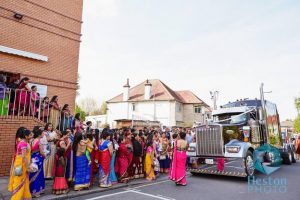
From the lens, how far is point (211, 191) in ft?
24.2

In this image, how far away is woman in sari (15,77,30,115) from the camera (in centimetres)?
877

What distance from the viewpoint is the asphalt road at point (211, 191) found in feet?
21.8

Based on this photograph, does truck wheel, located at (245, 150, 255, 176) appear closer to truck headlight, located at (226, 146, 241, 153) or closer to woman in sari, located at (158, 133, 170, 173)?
truck headlight, located at (226, 146, 241, 153)

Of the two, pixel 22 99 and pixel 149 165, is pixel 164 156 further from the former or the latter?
pixel 22 99

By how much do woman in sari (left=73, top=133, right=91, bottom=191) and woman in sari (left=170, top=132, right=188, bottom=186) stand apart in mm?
3012

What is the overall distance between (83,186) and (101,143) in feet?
4.73

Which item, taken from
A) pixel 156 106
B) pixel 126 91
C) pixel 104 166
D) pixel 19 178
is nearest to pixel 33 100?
pixel 104 166

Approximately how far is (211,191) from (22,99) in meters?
7.54

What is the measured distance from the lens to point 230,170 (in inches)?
355

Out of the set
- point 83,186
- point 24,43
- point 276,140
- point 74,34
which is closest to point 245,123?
point 276,140

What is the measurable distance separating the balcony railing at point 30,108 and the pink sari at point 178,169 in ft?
16.0

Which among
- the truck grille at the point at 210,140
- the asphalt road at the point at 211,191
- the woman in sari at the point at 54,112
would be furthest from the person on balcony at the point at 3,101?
the truck grille at the point at 210,140

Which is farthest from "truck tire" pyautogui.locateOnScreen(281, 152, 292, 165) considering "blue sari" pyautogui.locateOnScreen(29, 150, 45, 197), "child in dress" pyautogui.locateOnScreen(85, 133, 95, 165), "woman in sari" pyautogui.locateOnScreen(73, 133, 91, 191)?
"blue sari" pyautogui.locateOnScreen(29, 150, 45, 197)

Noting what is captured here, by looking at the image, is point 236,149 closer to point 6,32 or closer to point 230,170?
point 230,170
